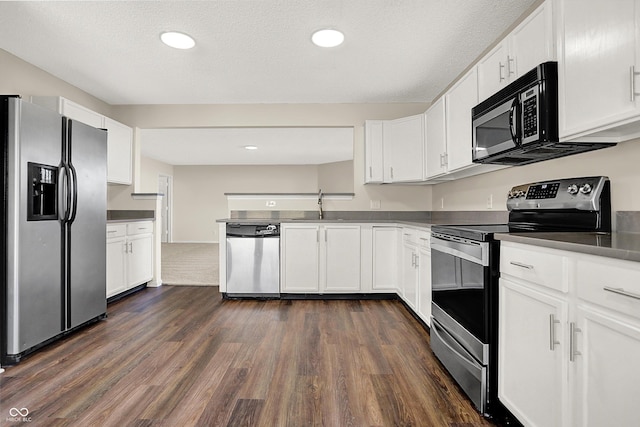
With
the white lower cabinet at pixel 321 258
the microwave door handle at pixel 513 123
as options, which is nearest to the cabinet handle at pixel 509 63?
the microwave door handle at pixel 513 123

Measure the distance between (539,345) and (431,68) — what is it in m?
2.65

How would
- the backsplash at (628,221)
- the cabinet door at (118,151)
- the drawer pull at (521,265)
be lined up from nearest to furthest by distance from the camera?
1. the drawer pull at (521,265)
2. the backsplash at (628,221)
3. the cabinet door at (118,151)

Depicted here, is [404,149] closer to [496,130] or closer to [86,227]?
[496,130]

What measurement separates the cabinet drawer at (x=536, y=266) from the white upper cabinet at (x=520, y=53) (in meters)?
0.96

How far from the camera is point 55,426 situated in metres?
1.55

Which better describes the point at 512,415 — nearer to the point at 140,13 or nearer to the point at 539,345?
the point at 539,345

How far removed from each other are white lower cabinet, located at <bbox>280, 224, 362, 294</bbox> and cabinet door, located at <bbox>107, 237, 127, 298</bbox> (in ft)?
5.51

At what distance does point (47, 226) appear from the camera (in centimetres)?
239

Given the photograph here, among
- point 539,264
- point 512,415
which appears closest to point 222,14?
point 539,264

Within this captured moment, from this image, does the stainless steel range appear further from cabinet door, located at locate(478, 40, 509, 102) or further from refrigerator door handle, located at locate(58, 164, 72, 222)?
refrigerator door handle, located at locate(58, 164, 72, 222)

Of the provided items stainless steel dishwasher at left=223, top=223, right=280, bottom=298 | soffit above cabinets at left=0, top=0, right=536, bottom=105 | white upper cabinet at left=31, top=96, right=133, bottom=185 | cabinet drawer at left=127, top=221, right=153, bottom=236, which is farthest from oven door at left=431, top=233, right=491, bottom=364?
white upper cabinet at left=31, top=96, right=133, bottom=185

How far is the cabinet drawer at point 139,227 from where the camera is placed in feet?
12.7

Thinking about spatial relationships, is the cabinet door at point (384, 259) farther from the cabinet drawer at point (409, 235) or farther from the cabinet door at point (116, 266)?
the cabinet door at point (116, 266)

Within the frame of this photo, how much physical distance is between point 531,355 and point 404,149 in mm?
2765
